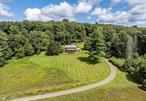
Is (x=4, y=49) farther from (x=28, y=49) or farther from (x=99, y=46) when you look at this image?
(x=99, y=46)

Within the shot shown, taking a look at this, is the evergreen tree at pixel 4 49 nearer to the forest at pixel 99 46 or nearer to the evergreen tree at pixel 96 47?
the forest at pixel 99 46

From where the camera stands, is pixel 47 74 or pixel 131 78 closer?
pixel 47 74

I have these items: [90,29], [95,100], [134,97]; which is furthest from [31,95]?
[90,29]

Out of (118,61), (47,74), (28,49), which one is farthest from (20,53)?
(118,61)

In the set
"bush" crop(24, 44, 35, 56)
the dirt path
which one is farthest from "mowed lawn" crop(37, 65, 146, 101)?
"bush" crop(24, 44, 35, 56)

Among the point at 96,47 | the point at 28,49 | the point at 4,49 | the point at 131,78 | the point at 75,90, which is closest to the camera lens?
the point at 75,90

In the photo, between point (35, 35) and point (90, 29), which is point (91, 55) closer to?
point (35, 35)

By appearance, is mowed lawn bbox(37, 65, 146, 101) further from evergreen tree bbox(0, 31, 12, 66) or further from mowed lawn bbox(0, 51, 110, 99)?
evergreen tree bbox(0, 31, 12, 66)

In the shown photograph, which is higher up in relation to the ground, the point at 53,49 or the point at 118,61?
the point at 53,49

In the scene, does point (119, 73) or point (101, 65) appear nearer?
point (119, 73)
